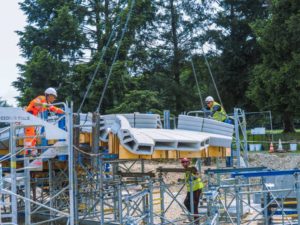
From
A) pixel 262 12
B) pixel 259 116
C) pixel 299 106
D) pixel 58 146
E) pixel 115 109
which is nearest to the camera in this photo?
pixel 58 146

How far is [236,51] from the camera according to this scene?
37.1 metres

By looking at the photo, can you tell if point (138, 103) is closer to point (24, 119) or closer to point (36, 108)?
point (36, 108)

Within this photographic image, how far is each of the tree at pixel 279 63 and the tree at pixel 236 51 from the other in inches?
126

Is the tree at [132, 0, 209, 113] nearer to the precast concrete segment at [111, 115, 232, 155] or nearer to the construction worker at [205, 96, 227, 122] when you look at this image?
the construction worker at [205, 96, 227, 122]

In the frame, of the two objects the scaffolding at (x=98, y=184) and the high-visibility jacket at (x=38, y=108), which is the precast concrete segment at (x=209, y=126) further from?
the high-visibility jacket at (x=38, y=108)

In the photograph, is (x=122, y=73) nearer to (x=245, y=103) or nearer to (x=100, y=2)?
(x=100, y=2)

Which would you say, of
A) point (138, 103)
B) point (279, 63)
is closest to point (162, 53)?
point (279, 63)

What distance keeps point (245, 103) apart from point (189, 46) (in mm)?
5685

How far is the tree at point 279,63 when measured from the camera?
102 feet

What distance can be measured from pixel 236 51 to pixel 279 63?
494 centimetres

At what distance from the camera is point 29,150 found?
11727 mm

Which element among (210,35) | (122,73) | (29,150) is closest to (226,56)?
(210,35)

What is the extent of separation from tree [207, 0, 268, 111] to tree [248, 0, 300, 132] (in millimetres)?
3209

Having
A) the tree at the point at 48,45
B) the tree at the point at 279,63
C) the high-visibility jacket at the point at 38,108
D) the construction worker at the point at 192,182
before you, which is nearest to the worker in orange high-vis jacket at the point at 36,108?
the high-visibility jacket at the point at 38,108
